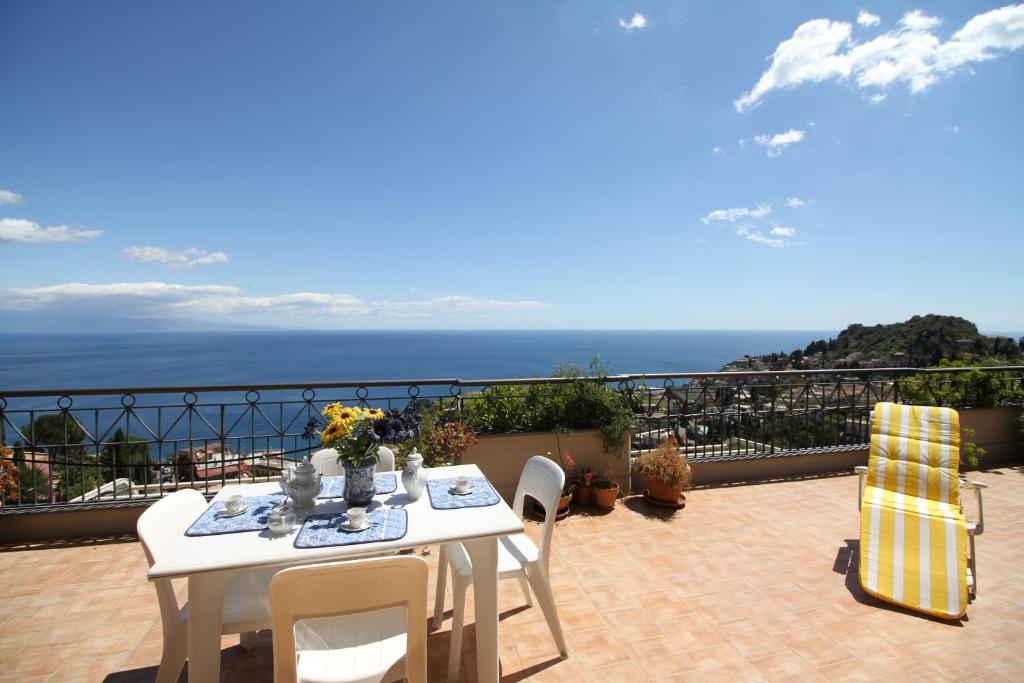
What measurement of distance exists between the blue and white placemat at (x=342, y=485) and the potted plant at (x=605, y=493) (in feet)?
7.05

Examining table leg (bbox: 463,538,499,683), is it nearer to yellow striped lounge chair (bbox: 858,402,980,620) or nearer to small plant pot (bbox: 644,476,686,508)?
yellow striped lounge chair (bbox: 858,402,980,620)

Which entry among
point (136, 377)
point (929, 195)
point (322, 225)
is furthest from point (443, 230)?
point (136, 377)

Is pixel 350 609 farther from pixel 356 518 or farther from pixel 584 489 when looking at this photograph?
pixel 584 489

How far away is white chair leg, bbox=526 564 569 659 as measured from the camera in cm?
200

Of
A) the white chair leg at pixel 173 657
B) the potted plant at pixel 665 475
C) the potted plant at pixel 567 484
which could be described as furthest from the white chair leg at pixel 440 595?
the potted plant at pixel 665 475

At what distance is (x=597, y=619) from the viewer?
7.66 feet

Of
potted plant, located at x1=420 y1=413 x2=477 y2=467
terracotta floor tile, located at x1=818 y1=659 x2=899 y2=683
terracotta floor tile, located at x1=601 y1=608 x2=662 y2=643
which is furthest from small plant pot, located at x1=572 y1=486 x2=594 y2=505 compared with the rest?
terracotta floor tile, located at x1=818 y1=659 x2=899 y2=683

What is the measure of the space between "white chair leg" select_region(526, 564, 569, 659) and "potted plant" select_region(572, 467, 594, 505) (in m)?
1.93

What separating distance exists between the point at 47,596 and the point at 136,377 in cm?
5710

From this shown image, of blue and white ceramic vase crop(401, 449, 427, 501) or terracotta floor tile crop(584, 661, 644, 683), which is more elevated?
blue and white ceramic vase crop(401, 449, 427, 501)

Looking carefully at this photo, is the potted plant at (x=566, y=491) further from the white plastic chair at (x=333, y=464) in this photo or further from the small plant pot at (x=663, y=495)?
the white plastic chair at (x=333, y=464)

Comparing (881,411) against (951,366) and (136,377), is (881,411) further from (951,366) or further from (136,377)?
(136,377)

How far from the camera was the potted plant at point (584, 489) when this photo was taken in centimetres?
392

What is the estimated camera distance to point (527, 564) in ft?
6.57
